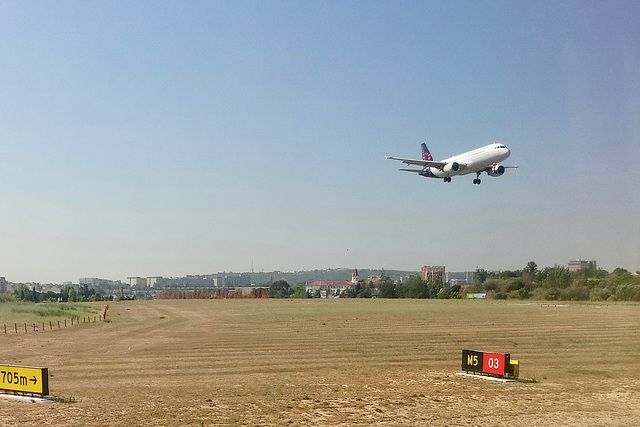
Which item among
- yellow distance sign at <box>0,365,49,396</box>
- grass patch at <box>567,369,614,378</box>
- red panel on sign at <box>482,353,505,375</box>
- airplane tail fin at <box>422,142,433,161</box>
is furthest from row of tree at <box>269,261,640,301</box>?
yellow distance sign at <box>0,365,49,396</box>

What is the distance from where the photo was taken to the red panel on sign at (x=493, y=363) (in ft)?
116

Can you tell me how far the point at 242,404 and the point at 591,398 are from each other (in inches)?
663

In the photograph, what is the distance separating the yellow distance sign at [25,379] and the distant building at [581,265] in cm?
14361

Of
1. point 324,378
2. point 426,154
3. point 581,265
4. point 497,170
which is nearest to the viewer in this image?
point 324,378

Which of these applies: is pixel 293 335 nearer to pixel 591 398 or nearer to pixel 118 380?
pixel 118 380

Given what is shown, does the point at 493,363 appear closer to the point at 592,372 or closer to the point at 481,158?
the point at 592,372

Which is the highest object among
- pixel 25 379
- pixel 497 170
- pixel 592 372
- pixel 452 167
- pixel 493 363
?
pixel 452 167

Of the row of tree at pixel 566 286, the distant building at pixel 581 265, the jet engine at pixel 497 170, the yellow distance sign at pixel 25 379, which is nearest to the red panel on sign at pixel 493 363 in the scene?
the yellow distance sign at pixel 25 379

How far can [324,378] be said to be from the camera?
3594 centimetres

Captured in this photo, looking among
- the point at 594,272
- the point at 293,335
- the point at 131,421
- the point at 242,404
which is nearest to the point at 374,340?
the point at 293,335

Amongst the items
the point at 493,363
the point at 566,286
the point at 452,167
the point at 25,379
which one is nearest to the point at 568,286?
the point at 566,286

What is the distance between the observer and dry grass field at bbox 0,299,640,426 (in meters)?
26.1

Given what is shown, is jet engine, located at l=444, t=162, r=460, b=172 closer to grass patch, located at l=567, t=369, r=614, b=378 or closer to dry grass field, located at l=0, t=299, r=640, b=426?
dry grass field, located at l=0, t=299, r=640, b=426

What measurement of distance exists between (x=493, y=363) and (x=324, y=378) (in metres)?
9.91
